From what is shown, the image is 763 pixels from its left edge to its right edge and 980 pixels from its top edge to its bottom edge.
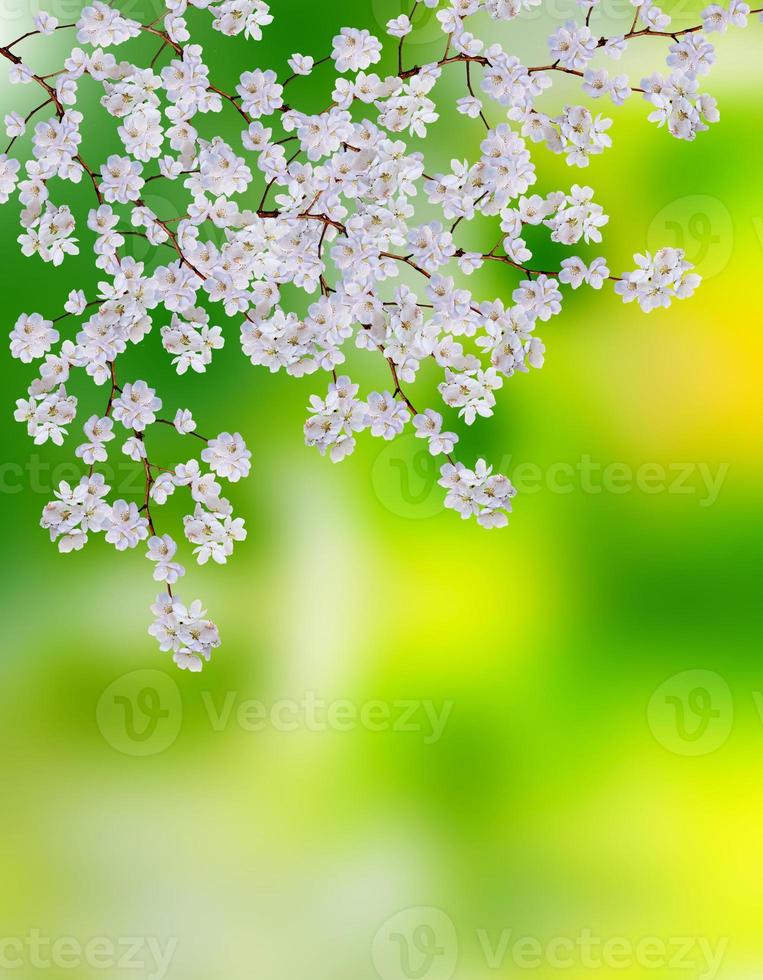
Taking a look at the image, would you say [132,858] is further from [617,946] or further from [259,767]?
[617,946]

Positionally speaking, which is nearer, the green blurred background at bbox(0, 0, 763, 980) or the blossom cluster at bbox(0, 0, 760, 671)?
the blossom cluster at bbox(0, 0, 760, 671)

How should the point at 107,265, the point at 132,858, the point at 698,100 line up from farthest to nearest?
the point at 132,858 → the point at 698,100 → the point at 107,265

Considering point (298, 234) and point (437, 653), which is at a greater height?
point (298, 234)

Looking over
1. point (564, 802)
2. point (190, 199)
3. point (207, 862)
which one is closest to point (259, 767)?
point (207, 862)

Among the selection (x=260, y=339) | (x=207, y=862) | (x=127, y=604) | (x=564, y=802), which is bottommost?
(x=207, y=862)

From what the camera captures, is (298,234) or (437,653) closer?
(298,234)

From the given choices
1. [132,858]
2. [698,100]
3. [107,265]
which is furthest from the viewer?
[132,858]

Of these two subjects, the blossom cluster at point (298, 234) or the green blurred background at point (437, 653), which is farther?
the green blurred background at point (437, 653)

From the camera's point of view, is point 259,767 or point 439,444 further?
point 259,767
